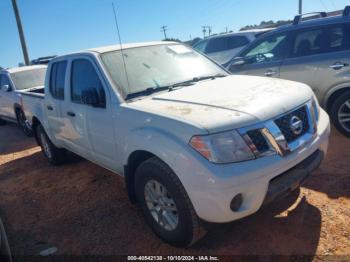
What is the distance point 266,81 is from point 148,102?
1.31 meters

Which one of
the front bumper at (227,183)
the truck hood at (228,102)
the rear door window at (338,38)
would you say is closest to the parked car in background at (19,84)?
the truck hood at (228,102)

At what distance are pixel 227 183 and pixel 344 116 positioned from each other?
11.7ft

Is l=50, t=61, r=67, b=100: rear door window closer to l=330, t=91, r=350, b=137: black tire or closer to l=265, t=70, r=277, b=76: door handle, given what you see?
l=265, t=70, r=277, b=76: door handle

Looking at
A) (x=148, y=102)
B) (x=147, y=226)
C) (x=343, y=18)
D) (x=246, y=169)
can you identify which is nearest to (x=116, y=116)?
(x=148, y=102)

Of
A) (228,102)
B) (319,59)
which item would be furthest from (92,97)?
(319,59)

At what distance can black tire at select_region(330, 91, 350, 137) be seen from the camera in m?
5.20

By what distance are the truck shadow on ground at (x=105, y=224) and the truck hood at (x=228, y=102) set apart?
35.6 inches

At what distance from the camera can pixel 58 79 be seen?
4973 millimetres

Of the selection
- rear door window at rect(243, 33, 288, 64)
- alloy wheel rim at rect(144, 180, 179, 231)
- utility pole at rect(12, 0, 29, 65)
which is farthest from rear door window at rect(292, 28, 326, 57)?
utility pole at rect(12, 0, 29, 65)

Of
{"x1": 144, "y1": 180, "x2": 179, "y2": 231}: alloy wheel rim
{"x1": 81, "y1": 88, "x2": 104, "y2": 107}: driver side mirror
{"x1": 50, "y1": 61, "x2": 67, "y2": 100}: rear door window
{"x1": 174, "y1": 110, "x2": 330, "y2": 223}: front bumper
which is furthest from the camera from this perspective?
{"x1": 50, "y1": 61, "x2": 67, "y2": 100}: rear door window

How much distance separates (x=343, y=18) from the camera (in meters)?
5.18

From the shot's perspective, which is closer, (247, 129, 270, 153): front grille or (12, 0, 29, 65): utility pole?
(247, 129, 270, 153): front grille

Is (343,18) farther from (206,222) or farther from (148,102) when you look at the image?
(206,222)

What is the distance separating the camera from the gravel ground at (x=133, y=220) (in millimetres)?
3057
